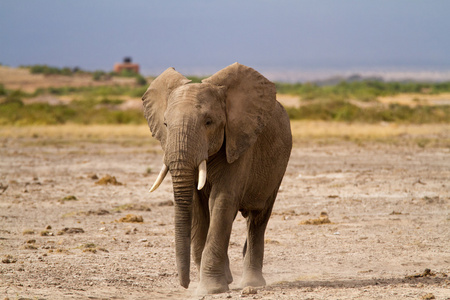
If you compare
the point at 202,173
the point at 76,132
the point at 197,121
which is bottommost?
the point at 76,132

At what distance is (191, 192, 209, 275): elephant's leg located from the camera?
7.70 metres

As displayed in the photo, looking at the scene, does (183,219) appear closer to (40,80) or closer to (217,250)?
(217,250)

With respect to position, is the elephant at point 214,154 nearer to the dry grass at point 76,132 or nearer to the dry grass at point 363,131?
the dry grass at point 363,131

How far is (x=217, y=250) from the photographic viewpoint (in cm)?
729

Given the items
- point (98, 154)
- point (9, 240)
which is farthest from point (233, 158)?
point (98, 154)

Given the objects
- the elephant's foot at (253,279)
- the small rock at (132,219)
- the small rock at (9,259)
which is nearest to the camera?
the elephant's foot at (253,279)

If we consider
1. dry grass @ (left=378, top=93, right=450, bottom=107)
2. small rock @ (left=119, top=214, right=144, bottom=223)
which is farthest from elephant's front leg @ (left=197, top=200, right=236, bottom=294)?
dry grass @ (left=378, top=93, right=450, bottom=107)

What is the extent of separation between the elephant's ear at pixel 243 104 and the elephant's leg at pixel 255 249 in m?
1.39

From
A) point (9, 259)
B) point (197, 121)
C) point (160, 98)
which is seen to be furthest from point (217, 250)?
point (9, 259)

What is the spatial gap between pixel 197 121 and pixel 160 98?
96 centimetres

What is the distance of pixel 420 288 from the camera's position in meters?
7.24

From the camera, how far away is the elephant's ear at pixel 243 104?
23.9 ft

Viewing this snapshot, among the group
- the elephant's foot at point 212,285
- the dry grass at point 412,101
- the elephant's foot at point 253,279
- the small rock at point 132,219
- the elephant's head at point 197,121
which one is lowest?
the dry grass at point 412,101

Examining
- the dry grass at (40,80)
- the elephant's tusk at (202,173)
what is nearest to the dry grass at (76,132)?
the elephant's tusk at (202,173)
